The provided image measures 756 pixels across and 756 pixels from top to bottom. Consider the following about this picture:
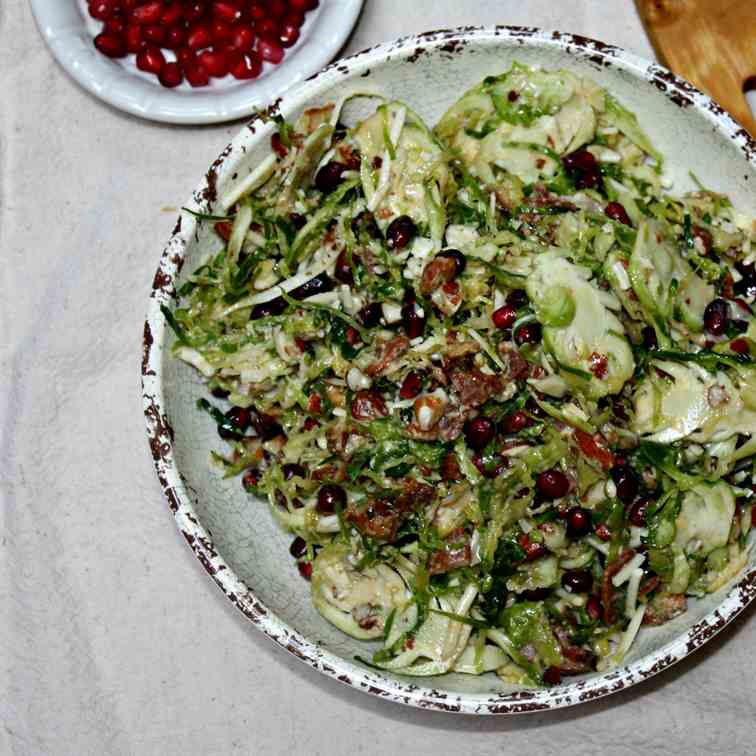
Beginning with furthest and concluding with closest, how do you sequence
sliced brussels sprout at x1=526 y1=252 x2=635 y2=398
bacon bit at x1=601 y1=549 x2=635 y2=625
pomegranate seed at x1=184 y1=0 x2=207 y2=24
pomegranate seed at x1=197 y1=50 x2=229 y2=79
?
pomegranate seed at x1=184 y1=0 x2=207 y2=24, pomegranate seed at x1=197 y1=50 x2=229 y2=79, bacon bit at x1=601 y1=549 x2=635 y2=625, sliced brussels sprout at x1=526 y1=252 x2=635 y2=398

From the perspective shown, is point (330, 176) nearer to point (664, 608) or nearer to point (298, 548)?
point (298, 548)

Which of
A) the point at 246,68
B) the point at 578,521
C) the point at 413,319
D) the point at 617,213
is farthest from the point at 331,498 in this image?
the point at 246,68

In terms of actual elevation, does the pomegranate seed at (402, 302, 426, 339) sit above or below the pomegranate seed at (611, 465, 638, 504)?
above

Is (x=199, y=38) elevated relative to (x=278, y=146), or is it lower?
elevated

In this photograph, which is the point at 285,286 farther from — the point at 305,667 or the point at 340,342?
the point at 305,667

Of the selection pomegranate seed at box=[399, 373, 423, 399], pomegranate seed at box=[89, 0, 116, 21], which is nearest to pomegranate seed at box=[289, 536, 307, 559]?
pomegranate seed at box=[399, 373, 423, 399]

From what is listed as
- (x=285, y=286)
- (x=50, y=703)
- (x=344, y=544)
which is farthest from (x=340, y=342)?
(x=50, y=703)

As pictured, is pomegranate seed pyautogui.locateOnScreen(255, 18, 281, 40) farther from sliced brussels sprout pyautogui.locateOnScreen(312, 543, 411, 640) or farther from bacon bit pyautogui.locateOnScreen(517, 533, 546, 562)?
bacon bit pyautogui.locateOnScreen(517, 533, 546, 562)
